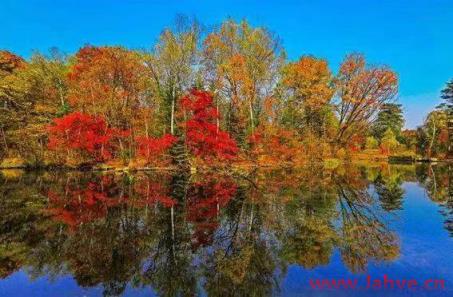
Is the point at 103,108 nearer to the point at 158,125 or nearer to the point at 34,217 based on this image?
the point at 158,125

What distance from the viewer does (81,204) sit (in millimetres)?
17125

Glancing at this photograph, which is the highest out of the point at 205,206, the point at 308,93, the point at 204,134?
the point at 308,93

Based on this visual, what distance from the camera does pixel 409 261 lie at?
8.99 metres

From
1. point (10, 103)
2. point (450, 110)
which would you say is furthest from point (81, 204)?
point (450, 110)

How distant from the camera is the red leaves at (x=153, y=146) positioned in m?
34.8

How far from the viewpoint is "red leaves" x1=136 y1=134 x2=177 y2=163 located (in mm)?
34844

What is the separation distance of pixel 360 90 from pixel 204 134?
22041mm

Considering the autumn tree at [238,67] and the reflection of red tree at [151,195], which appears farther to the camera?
the autumn tree at [238,67]

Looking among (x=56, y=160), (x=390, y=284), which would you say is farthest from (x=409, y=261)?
(x=56, y=160)

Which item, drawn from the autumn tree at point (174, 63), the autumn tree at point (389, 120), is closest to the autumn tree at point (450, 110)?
the autumn tree at point (389, 120)

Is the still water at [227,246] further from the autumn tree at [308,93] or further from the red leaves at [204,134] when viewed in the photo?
the autumn tree at [308,93]

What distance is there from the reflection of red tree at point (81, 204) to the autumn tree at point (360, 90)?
33.5 metres

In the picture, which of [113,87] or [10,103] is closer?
[113,87]

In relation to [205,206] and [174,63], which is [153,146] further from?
[205,206]
